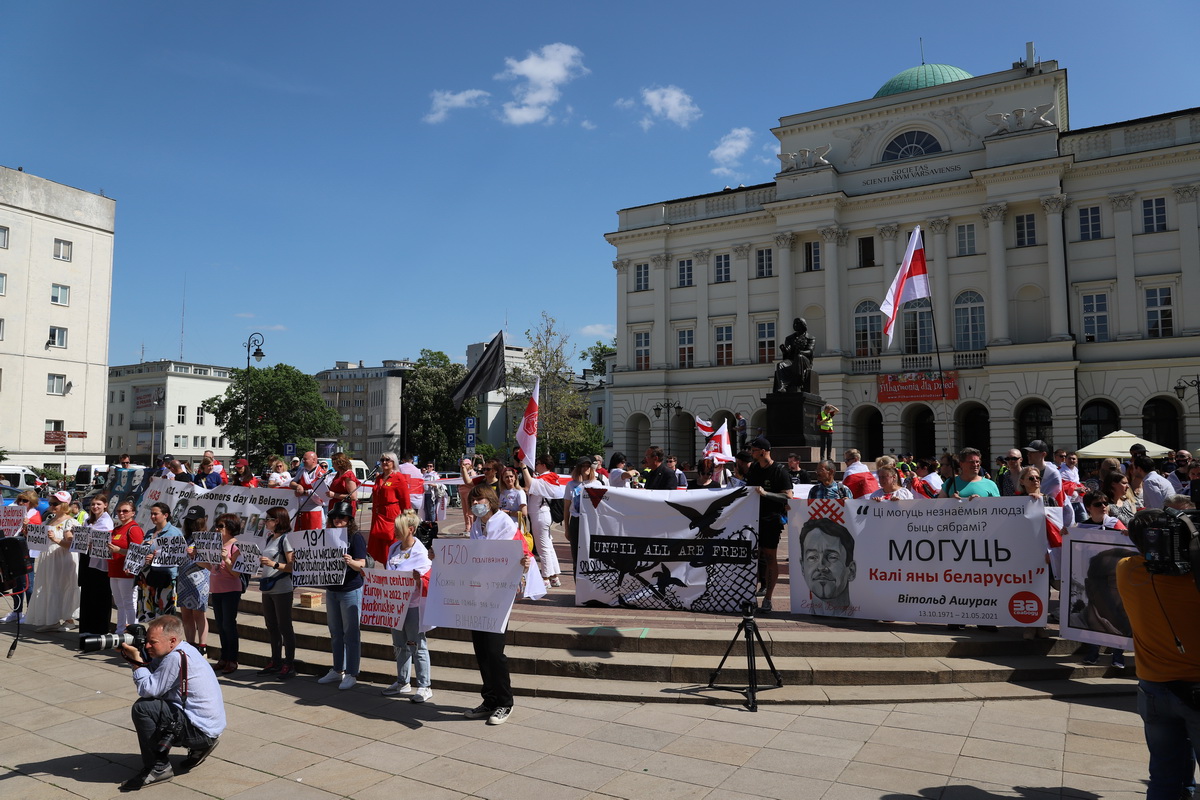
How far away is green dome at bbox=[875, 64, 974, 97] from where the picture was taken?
51.2 m

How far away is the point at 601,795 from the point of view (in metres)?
5.36

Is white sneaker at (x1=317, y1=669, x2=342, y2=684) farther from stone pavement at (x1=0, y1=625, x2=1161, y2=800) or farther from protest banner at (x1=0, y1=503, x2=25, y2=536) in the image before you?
protest banner at (x1=0, y1=503, x2=25, y2=536)

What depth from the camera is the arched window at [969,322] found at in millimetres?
43875

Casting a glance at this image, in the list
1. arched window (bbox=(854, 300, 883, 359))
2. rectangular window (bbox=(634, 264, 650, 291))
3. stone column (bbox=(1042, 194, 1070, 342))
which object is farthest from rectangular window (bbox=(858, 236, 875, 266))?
rectangular window (bbox=(634, 264, 650, 291))

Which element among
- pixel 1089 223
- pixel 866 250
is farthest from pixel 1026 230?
pixel 866 250

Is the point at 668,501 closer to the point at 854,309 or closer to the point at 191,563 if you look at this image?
the point at 191,563

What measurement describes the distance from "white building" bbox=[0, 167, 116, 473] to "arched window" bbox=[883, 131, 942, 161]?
165 feet

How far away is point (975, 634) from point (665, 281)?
4601 cm

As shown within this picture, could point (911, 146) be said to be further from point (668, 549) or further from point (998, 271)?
point (668, 549)

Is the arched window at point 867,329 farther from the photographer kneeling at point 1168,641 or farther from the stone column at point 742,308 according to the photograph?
the photographer kneeling at point 1168,641

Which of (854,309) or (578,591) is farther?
(854,309)

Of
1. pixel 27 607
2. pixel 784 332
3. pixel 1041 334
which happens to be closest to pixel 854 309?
pixel 784 332

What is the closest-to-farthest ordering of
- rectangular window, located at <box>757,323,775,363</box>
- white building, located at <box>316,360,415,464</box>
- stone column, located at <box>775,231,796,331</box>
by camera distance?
stone column, located at <box>775,231,796,331</box> → rectangular window, located at <box>757,323,775,363</box> → white building, located at <box>316,360,415,464</box>

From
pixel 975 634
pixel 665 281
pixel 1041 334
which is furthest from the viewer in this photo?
pixel 665 281
